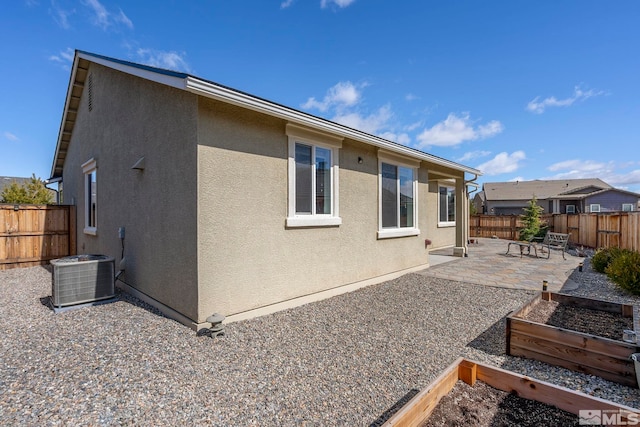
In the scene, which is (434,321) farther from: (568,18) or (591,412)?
(568,18)

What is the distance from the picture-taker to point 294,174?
544 cm

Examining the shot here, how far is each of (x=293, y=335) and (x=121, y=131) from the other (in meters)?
5.97

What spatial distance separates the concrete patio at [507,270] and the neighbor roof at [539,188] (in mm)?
26185

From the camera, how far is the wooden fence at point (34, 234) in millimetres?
9266

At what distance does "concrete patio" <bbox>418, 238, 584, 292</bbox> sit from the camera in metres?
7.23

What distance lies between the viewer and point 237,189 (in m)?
4.64

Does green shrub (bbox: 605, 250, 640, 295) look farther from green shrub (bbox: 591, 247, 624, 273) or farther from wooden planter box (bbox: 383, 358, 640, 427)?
wooden planter box (bbox: 383, 358, 640, 427)

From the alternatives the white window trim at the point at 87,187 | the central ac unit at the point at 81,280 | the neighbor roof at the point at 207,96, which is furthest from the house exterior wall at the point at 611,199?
the white window trim at the point at 87,187

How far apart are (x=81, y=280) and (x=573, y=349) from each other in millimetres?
7643

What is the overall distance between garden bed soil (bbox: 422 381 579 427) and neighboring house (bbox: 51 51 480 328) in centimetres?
325

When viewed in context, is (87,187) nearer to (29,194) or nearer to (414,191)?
(414,191)

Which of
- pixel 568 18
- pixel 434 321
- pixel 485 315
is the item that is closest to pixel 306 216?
pixel 434 321

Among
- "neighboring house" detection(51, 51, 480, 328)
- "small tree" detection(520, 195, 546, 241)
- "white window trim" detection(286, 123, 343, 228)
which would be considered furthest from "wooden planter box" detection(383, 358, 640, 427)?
"small tree" detection(520, 195, 546, 241)

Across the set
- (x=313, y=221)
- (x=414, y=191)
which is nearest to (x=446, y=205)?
(x=414, y=191)
